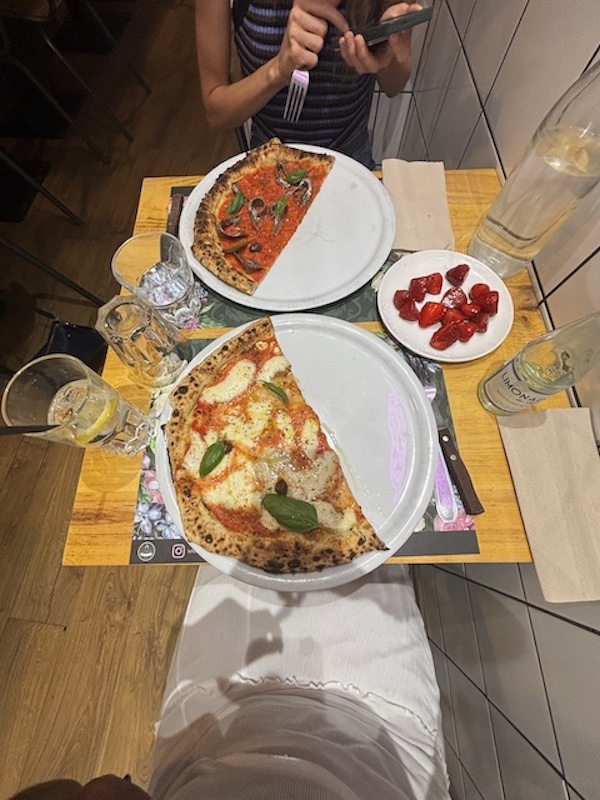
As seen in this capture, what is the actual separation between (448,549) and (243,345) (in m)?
0.62

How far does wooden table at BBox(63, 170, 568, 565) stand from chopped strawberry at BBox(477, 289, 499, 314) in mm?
88

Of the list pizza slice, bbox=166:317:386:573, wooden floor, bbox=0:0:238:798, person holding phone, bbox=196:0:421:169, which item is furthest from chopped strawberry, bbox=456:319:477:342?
wooden floor, bbox=0:0:238:798

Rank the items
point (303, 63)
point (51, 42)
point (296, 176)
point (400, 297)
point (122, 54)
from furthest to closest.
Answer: point (122, 54) → point (51, 42) → point (296, 176) → point (303, 63) → point (400, 297)

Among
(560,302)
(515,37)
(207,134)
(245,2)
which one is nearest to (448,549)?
(560,302)

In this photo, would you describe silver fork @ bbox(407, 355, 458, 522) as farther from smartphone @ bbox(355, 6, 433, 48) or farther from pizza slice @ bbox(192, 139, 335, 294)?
smartphone @ bbox(355, 6, 433, 48)

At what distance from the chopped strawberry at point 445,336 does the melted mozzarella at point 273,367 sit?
0.34m

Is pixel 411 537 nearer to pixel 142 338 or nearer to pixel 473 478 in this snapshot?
pixel 473 478

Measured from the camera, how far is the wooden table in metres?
0.95

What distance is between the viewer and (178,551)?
963 millimetres

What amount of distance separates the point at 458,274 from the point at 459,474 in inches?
18.9

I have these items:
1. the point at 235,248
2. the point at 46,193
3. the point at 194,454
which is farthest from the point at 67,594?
the point at 46,193

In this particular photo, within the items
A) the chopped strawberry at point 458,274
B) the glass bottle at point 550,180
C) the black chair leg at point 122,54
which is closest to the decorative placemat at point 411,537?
the chopped strawberry at point 458,274

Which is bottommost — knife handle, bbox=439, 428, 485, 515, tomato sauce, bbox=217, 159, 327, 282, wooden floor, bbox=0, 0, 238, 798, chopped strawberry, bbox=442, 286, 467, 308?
wooden floor, bbox=0, 0, 238, 798

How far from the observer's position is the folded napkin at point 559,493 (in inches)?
34.8
